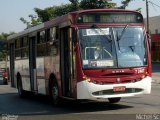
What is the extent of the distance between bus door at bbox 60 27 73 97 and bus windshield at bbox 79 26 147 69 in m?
0.81

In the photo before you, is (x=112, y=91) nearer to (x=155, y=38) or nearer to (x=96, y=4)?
(x=96, y=4)

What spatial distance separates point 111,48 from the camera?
48.5 feet

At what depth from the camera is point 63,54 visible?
15906mm

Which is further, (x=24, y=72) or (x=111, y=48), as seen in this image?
(x=24, y=72)

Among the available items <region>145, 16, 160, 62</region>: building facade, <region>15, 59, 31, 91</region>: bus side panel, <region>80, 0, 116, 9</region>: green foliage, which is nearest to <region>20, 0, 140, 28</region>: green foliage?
<region>80, 0, 116, 9</region>: green foliage

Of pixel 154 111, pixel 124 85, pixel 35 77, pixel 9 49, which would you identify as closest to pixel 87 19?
pixel 124 85

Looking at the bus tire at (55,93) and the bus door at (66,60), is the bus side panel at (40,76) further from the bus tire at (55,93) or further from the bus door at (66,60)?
the bus door at (66,60)

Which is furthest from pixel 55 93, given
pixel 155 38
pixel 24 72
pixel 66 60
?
pixel 155 38

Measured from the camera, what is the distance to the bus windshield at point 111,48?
1465 centimetres

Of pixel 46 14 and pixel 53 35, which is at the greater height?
pixel 46 14

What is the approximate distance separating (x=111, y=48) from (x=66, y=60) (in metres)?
1.70

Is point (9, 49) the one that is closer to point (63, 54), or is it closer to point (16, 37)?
point (16, 37)

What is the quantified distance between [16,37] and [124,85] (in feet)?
32.5

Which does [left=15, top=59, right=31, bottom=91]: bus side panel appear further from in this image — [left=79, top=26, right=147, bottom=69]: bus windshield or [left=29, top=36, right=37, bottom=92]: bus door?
[left=79, top=26, right=147, bottom=69]: bus windshield
